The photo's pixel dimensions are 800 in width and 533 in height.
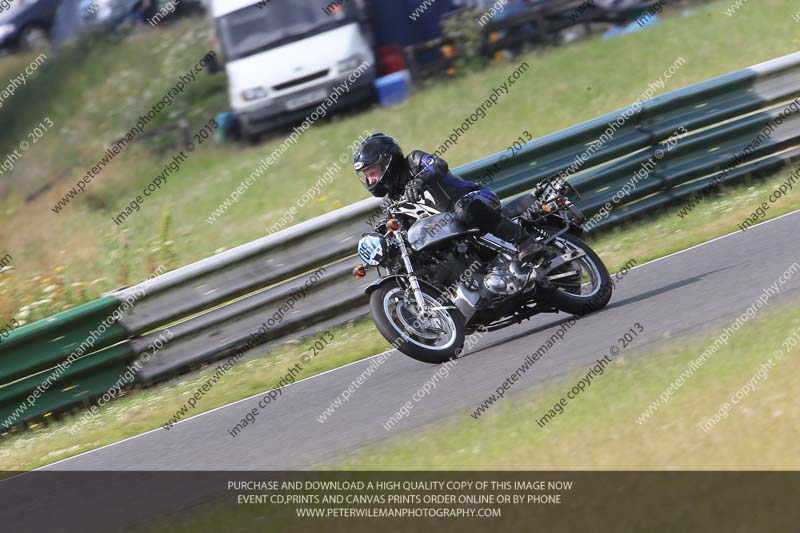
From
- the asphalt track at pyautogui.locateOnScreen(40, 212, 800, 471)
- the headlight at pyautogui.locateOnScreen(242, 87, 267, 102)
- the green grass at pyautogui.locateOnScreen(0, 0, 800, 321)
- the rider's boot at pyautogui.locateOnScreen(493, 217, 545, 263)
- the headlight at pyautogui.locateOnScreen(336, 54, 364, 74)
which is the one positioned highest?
the rider's boot at pyautogui.locateOnScreen(493, 217, 545, 263)

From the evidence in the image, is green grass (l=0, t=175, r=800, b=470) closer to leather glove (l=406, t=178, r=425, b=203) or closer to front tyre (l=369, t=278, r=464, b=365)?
front tyre (l=369, t=278, r=464, b=365)

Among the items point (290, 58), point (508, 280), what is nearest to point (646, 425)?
point (508, 280)

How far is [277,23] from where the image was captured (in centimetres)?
1997

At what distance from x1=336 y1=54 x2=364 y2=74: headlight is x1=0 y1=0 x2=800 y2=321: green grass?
0.85 meters

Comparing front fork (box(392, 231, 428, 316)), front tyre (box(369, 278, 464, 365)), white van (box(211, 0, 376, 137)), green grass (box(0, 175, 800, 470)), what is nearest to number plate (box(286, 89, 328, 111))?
white van (box(211, 0, 376, 137))

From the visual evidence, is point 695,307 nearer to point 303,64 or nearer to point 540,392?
point 540,392

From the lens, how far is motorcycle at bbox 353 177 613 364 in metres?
7.79

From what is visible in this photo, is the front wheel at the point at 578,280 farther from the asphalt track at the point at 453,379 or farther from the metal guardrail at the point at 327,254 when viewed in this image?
the metal guardrail at the point at 327,254

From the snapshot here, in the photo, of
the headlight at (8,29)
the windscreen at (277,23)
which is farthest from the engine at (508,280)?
the headlight at (8,29)

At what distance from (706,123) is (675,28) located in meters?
8.92

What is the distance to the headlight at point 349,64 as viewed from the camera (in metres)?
19.7

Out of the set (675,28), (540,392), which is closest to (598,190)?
(540,392)

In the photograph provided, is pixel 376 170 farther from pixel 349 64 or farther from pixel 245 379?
pixel 349 64

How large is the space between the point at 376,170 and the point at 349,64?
12071 millimetres
